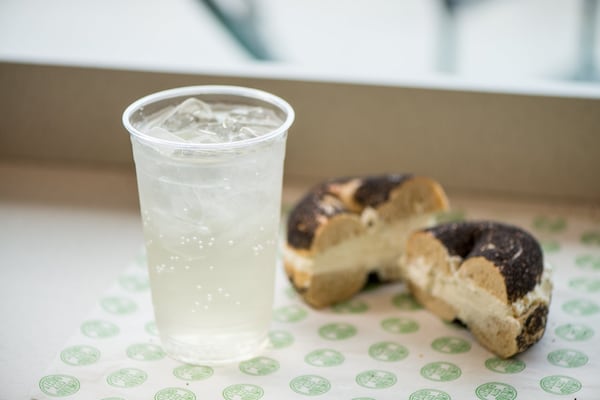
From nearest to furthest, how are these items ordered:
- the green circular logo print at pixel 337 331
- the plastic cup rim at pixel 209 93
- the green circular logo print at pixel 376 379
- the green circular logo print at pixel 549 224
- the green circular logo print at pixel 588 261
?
the plastic cup rim at pixel 209 93 → the green circular logo print at pixel 376 379 → the green circular logo print at pixel 337 331 → the green circular logo print at pixel 588 261 → the green circular logo print at pixel 549 224

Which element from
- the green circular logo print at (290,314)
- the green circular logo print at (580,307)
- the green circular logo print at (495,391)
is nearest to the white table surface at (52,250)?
the green circular logo print at (290,314)

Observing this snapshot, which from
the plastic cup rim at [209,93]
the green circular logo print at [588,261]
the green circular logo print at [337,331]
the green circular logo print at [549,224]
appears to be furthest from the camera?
the green circular logo print at [549,224]

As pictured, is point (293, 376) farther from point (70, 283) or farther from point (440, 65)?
point (440, 65)

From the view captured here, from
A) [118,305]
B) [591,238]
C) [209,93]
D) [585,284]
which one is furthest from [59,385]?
[591,238]

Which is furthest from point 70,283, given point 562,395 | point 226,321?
point 562,395

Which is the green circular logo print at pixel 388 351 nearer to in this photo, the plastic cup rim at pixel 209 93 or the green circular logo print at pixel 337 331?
the green circular logo print at pixel 337 331

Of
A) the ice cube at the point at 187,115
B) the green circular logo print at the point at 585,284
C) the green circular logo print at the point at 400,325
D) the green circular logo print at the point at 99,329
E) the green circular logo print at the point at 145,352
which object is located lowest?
the green circular logo print at the point at 400,325

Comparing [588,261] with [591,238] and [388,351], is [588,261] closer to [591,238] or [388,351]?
[591,238]
